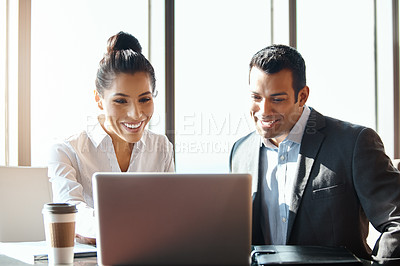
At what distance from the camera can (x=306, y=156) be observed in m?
2.09

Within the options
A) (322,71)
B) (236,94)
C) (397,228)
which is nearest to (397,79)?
(322,71)

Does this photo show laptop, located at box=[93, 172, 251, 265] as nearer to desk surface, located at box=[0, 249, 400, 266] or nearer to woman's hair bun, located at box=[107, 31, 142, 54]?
desk surface, located at box=[0, 249, 400, 266]

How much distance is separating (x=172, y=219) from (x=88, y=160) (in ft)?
3.61

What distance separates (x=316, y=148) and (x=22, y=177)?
4.31 ft

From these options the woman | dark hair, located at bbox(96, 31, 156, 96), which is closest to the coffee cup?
the woman

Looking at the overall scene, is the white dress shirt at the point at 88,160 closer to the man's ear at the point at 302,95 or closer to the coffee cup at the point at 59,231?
the coffee cup at the point at 59,231

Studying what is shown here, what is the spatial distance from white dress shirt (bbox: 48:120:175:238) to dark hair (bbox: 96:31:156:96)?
0.76 ft

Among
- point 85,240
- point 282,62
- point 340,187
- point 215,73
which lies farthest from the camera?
point 215,73

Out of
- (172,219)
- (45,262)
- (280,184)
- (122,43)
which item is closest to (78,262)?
(45,262)

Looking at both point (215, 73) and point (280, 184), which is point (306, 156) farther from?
point (215, 73)

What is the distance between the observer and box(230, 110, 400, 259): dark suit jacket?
191cm

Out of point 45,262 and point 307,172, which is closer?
point 45,262

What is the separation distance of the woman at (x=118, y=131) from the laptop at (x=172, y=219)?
3.05 ft

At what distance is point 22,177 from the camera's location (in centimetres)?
231
